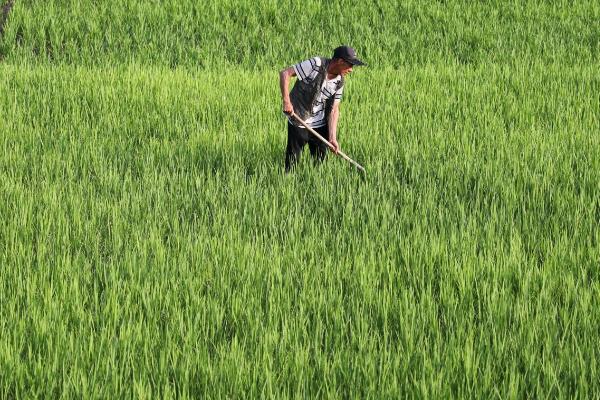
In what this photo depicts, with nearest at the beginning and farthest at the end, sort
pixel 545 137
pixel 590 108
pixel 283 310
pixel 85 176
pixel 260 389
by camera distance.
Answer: pixel 260 389
pixel 283 310
pixel 85 176
pixel 545 137
pixel 590 108

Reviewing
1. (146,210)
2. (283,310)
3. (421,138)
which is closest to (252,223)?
(146,210)

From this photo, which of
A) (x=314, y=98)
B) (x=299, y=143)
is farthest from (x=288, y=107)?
(x=299, y=143)

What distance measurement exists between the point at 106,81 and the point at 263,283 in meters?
4.85

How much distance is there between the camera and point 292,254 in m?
3.35

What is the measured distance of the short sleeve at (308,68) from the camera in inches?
171

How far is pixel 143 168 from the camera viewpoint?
495cm

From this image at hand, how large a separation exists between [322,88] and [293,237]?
4.10 ft

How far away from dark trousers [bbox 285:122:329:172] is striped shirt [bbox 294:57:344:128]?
2.7 inches

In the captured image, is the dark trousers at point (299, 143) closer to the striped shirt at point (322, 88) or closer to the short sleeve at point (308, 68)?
the striped shirt at point (322, 88)

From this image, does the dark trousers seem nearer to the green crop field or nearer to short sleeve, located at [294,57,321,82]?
the green crop field

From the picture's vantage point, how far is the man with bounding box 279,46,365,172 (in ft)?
14.2

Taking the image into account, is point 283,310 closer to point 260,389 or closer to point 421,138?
point 260,389

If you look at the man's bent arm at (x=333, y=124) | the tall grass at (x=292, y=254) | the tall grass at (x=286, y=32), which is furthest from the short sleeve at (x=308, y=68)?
the tall grass at (x=286, y=32)

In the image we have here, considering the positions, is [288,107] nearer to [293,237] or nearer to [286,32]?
[293,237]
